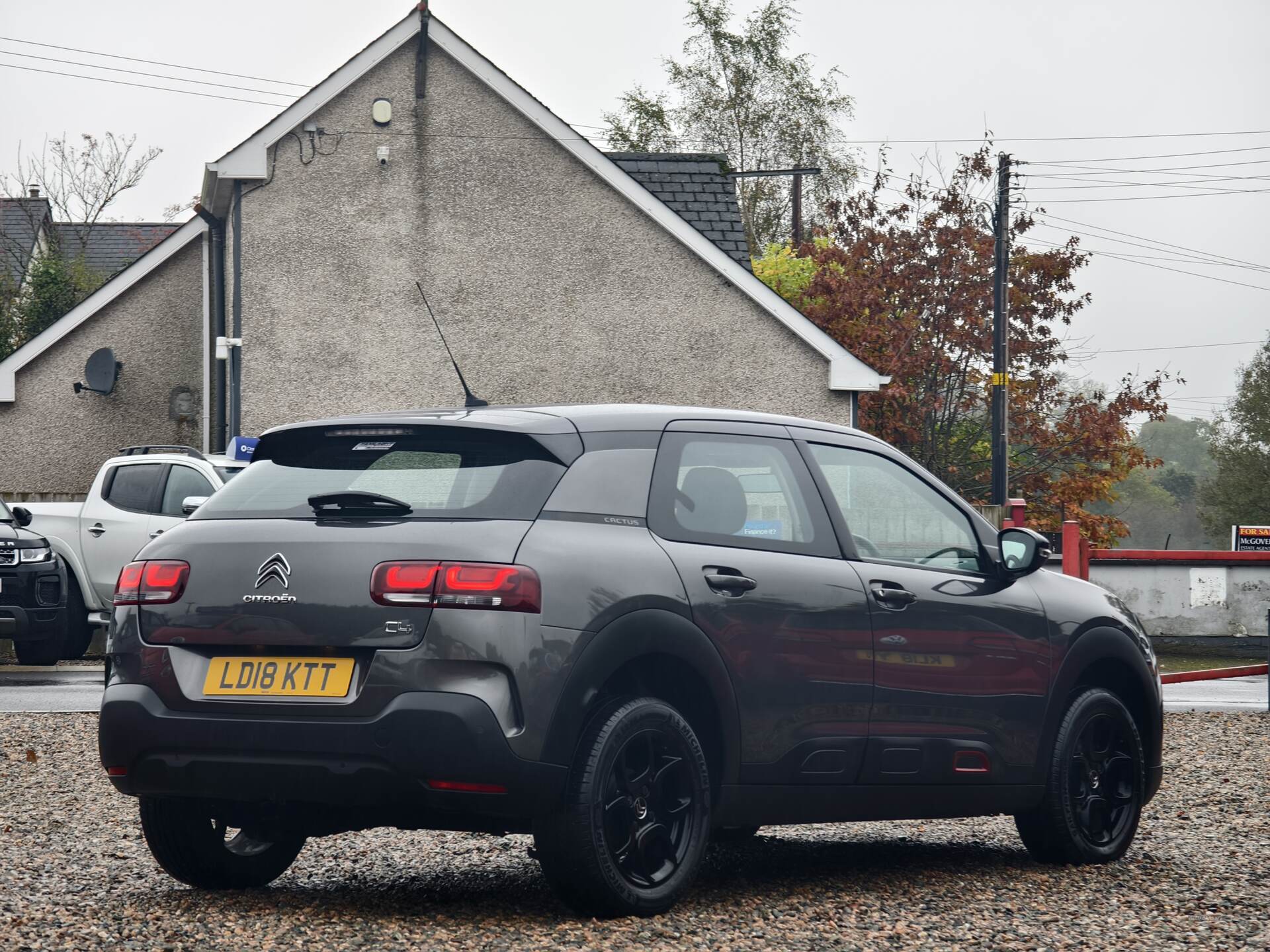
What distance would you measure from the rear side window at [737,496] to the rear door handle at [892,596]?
216 mm

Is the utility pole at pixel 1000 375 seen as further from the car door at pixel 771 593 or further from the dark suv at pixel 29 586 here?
the car door at pixel 771 593

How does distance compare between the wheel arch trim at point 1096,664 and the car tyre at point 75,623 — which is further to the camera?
the car tyre at point 75,623

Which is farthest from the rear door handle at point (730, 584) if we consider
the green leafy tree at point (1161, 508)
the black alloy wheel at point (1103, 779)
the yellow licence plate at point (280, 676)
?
the green leafy tree at point (1161, 508)

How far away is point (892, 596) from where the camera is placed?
6.41m

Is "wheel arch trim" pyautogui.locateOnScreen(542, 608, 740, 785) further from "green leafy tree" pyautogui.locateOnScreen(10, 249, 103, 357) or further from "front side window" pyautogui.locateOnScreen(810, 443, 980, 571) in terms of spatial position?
"green leafy tree" pyautogui.locateOnScreen(10, 249, 103, 357)

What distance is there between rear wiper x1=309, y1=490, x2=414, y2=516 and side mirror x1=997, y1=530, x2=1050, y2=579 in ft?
8.69

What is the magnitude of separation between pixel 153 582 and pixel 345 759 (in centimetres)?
92

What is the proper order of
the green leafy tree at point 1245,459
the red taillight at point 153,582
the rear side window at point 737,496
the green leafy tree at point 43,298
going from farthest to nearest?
the green leafy tree at point 1245,459 < the green leafy tree at point 43,298 < the rear side window at point 737,496 < the red taillight at point 153,582

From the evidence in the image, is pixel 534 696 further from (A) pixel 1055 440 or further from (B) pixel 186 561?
(A) pixel 1055 440

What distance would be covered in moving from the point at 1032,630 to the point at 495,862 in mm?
2271

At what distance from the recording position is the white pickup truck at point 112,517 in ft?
60.8

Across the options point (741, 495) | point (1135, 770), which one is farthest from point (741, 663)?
point (1135, 770)

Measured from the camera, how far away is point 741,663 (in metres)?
5.80

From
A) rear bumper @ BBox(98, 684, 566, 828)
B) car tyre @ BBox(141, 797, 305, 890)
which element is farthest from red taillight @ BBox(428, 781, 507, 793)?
car tyre @ BBox(141, 797, 305, 890)
